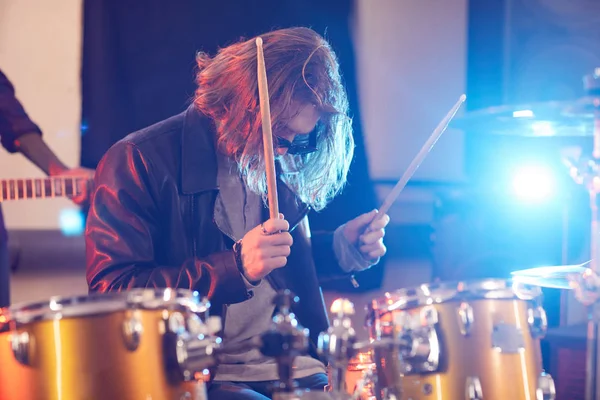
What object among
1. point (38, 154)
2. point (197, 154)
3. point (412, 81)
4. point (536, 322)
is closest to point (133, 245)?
point (197, 154)

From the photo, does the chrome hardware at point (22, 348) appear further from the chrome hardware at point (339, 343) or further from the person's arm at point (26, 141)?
the person's arm at point (26, 141)

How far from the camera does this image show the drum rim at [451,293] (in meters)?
1.44

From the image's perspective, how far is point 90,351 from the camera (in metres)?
1.21

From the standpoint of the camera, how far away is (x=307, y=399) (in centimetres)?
149

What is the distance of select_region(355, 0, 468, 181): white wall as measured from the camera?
11.2 ft

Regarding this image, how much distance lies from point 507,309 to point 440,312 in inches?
5.3

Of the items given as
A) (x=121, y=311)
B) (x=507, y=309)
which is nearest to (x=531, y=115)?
(x=507, y=309)

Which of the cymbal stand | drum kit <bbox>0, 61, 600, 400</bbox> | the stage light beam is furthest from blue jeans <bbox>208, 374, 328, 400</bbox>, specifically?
the stage light beam

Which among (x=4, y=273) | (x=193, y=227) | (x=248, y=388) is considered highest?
(x=193, y=227)

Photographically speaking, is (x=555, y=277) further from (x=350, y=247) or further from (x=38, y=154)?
(x=38, y=154)

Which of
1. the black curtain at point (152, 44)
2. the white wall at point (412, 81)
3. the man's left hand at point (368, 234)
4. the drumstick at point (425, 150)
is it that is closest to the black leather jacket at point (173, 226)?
the man's left hand at point (368, 234)

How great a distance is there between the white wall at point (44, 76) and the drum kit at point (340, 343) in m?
1.70

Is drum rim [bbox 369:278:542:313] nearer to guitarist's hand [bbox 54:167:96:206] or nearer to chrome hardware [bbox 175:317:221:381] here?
chrome hardware [bbox 175:317:221:381]

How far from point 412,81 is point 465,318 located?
228cm
